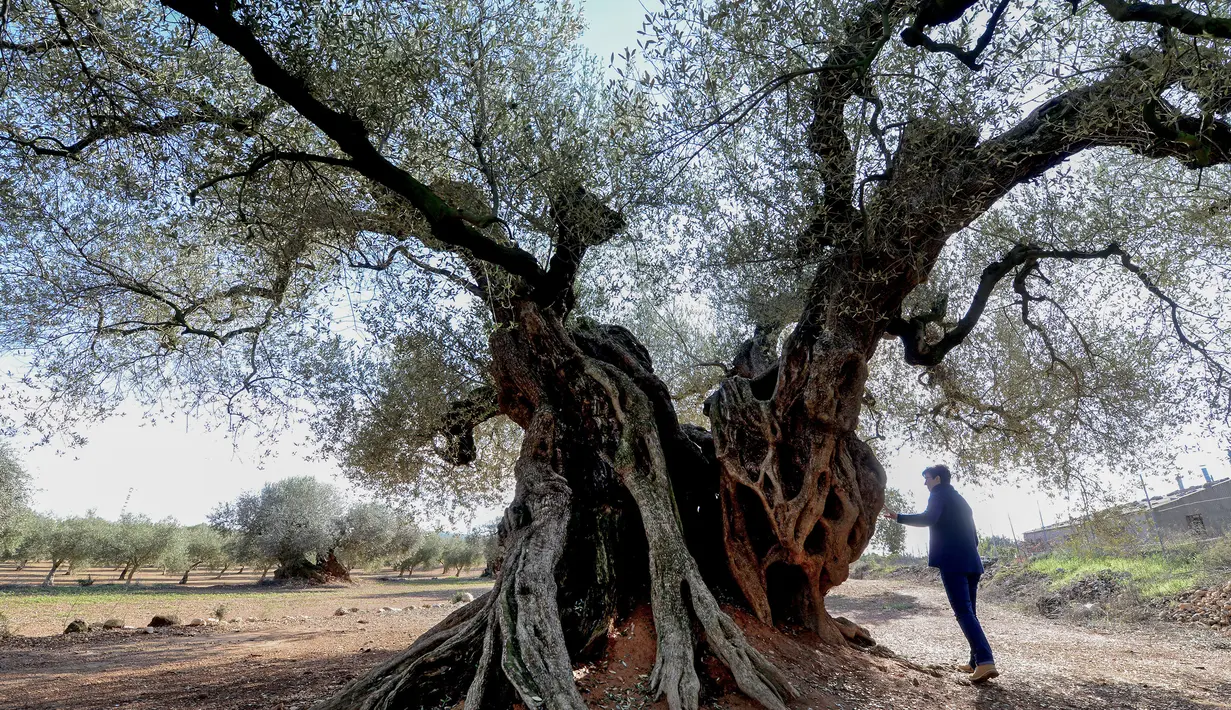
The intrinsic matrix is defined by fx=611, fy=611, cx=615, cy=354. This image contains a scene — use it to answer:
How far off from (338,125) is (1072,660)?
34.9ft

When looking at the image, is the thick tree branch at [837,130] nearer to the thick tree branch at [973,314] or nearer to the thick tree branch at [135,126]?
the thick tree branch at [973,314]

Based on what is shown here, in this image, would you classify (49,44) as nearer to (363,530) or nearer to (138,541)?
(363,530)

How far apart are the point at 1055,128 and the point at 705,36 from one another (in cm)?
368

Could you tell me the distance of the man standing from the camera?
6355mm

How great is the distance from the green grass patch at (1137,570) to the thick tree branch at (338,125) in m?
15.0

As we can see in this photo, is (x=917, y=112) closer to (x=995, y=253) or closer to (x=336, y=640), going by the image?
(x=995, y=253)

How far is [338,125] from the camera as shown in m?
5.05

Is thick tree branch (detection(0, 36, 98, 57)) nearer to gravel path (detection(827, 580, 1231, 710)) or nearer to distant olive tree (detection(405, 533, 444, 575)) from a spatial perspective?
gravel path (detection(827, 580, 1231, 710))

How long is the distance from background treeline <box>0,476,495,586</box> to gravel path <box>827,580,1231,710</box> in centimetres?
2806

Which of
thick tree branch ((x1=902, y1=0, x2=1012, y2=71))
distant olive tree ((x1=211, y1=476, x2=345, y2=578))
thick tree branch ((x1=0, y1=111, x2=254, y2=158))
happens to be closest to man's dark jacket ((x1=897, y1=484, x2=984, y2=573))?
thick tree branch ((x1=902, y1=0, x2=1012, y2=71))

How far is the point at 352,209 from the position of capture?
7.17m

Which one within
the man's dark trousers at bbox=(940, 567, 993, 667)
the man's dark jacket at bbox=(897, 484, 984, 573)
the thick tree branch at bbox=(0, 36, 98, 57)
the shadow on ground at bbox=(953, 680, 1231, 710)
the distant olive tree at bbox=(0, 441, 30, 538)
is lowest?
the shadow on ground at bbox=(953, 680, 1231, 710)

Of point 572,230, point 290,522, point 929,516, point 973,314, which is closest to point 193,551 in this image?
point 290,522

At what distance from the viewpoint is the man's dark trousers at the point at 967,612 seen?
20.8 ft
